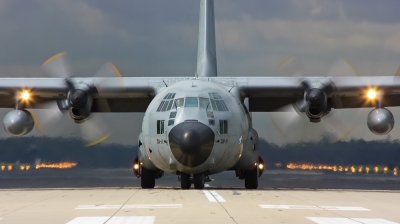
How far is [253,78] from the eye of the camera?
24266 millimetres

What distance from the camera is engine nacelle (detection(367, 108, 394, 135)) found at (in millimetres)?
22656

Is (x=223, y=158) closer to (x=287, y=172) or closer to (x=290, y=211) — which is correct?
(x=290, y=211)

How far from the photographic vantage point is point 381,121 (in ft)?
74.3

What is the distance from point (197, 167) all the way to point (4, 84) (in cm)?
895

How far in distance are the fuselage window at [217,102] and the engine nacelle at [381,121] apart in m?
5.61

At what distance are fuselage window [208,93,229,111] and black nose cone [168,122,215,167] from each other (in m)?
1.24

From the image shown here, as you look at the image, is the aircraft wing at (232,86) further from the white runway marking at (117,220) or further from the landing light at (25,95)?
the white runway marking at (117,220)

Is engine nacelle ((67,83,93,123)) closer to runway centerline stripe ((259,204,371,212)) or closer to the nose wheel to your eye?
the nose wheel

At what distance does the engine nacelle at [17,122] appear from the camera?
23.4m

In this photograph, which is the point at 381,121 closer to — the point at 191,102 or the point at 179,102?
the point at 191,102

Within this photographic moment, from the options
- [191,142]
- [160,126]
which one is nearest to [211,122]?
[191,142]

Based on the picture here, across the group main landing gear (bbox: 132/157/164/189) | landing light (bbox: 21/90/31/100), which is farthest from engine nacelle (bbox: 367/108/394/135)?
landing light (bbox: 21/90/31/100)

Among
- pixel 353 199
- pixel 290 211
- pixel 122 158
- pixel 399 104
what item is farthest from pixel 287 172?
pixel 290 211

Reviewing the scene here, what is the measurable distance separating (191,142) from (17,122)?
7.82m
